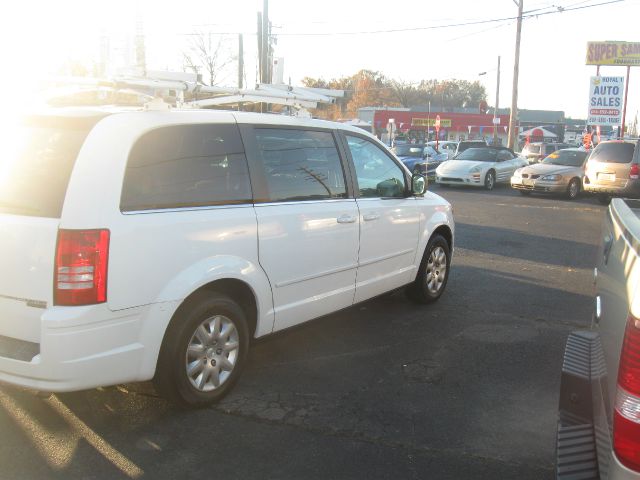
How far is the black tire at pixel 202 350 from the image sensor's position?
3.63 m

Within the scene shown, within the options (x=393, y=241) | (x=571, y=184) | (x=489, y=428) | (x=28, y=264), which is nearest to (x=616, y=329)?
(x=489, y=428)

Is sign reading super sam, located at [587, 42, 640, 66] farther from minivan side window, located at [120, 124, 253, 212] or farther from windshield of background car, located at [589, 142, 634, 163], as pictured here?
minivan side window, located at [120, 124, 253, 212]

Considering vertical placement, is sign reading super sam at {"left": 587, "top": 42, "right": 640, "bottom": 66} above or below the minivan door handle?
above

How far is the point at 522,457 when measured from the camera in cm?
343

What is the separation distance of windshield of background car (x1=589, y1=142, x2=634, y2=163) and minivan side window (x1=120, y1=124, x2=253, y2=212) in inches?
544

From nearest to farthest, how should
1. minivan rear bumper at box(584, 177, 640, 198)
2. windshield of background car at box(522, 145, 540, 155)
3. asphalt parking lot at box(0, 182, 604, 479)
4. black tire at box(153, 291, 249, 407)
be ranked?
asphalt parking lot at box(0, 182, 604, 479), black tire at box(153, 291, 249, 407), minivan rear bumper at box(584, 177, 640, 198), windshield of background car at box(522, 145, 540, 155)

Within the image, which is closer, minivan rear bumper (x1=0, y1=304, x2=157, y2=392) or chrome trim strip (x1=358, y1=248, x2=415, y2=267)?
minivan rear bumper (x1=0, y1=304, x2=157, y2=392)

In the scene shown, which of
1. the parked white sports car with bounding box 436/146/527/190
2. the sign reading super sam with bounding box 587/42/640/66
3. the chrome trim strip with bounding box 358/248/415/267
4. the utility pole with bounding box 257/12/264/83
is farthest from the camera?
the sign reading super sam with bounding box 587/42/640/66

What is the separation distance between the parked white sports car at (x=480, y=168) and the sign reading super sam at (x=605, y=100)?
11.8m

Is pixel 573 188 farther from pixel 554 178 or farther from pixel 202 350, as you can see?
pixel 202 350

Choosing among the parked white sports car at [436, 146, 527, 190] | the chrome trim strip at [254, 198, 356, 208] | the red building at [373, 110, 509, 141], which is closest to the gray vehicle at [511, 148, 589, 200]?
the parked white sports car at [436, 146, 527, 190]

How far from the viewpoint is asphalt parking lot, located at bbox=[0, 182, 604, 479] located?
3.27m

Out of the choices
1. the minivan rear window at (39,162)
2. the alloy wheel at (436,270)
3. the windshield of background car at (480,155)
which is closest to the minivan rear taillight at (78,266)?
the minivan rear window at (39,162)

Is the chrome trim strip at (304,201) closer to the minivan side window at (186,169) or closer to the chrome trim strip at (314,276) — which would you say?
the minivan side window at (186,169)
